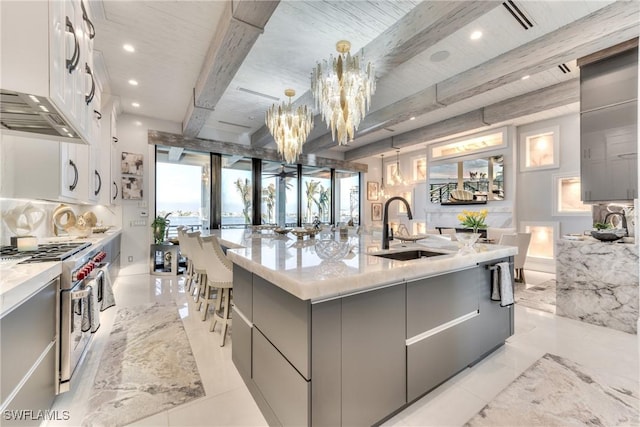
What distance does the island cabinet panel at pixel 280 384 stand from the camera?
1.22 metres

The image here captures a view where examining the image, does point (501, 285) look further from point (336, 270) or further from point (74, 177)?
point (74, 177)

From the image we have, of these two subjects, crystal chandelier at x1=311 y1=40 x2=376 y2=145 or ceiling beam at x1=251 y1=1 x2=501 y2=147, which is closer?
ceiling beam at x1=251 y1=1 x2=501 y2=147

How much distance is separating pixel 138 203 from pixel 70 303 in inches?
165

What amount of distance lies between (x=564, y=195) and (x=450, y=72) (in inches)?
154

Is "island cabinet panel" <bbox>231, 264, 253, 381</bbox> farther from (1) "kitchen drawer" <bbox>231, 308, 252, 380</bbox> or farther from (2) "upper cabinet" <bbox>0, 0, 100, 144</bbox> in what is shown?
(2) "upper cabinet" <bbox>0, 0, 100, 144</bbox>

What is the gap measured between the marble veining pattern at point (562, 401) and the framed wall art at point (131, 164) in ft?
19.7

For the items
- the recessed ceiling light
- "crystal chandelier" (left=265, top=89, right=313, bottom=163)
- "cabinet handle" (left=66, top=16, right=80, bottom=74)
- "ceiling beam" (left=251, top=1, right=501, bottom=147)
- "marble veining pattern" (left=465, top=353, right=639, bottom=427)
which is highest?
the recessed ceiling light

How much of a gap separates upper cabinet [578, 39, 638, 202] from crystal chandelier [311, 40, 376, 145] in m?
2.72

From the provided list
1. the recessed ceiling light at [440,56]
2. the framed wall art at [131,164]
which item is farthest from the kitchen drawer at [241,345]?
the framed wall art at [131,164]

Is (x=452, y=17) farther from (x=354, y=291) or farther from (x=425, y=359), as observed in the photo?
(x=425, y=359)

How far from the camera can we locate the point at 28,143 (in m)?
2.12

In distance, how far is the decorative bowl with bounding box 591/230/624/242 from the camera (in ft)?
9.46

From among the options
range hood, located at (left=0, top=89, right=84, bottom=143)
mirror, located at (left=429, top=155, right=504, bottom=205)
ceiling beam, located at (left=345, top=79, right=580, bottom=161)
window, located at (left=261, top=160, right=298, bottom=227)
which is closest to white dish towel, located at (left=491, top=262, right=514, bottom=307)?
range hood, located at (left=0, top=89, right=84, bottom=143)

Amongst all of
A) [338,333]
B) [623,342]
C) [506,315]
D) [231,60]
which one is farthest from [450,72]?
[338,333]
